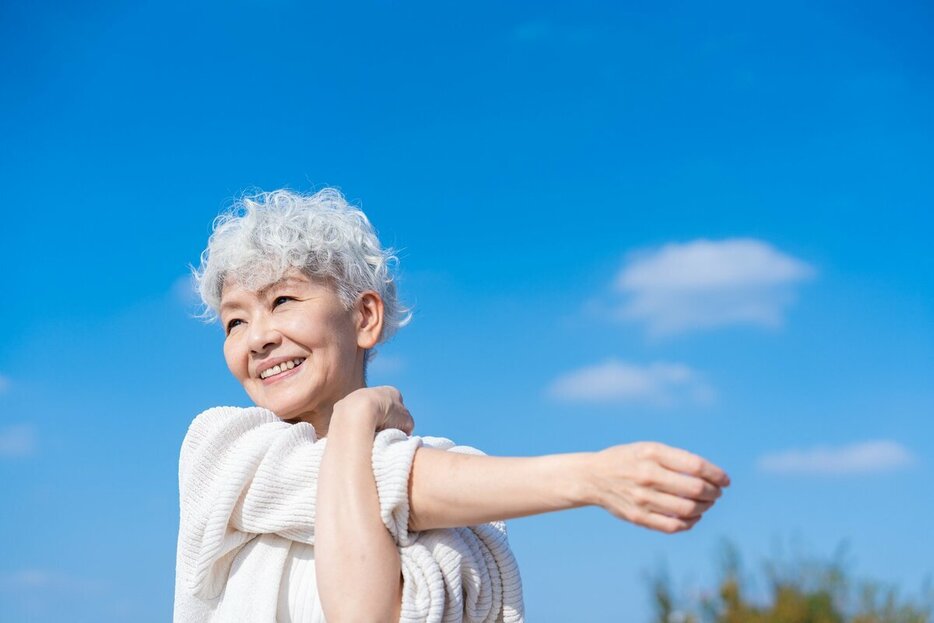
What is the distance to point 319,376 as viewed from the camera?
2.61 m

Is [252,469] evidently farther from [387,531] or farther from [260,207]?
[260,207]

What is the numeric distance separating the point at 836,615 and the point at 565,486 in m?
7.25

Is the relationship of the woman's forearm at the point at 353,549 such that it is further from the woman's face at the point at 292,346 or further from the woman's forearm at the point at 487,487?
the woman's face at the point at 292,346

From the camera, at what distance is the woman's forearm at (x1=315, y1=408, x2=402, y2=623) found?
80.4 inches

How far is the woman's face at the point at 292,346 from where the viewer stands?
259 centimetres

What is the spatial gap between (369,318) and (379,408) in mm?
608

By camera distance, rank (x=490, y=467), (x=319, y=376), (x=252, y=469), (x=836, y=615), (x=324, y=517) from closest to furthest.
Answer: (x=490, y=467), (x=324, y=517), (x=252, y=469), (x=319, y=376), (x=836, y=615)

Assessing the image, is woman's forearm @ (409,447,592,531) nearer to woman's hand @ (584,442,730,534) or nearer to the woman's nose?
woman's hand @ (584,442,730,534)

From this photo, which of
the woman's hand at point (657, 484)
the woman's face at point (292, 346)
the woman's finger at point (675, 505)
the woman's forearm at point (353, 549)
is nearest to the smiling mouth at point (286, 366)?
the woman's face at point (292, 346)

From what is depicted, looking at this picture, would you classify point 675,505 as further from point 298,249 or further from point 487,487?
point 298,249

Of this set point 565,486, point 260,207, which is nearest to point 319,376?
point 260,207

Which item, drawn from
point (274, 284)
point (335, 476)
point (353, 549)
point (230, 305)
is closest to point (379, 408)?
point (335, 476)

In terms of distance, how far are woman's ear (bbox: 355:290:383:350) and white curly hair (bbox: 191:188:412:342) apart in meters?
0.02

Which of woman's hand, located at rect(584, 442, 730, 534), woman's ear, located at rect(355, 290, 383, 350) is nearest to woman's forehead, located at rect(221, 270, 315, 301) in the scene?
woman's ear, located at rect(355, 290, 383, 350)
